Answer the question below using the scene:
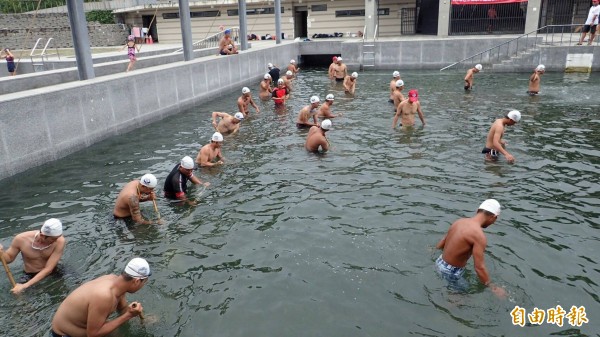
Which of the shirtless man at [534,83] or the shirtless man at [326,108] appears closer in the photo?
the shirtless man at [326,108]

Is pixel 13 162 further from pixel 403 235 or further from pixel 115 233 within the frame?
pixel 403 235

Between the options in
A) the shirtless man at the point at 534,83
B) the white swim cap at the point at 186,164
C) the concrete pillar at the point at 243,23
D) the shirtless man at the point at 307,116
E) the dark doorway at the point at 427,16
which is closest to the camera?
the white swim cap at the point at 186,164

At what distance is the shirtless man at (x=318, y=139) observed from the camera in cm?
1219

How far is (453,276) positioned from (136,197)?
5708mm

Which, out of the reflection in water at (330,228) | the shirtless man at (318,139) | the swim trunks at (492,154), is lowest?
the reflection in water at (330,228)

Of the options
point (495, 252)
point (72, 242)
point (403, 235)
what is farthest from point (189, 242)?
point (495, 252)

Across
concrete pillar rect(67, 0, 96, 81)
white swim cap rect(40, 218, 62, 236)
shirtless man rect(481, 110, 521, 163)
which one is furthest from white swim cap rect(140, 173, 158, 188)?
shirtless man rect(481, 110, 521, 163)

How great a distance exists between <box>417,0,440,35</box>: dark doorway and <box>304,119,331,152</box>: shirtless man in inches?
1033

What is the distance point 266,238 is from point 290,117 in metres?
9.54

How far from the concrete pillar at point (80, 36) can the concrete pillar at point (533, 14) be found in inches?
1098

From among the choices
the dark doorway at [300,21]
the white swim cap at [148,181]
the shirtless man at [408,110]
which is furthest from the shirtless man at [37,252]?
the dark doorway at [300,21]

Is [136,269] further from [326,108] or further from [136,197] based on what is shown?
[326,108]

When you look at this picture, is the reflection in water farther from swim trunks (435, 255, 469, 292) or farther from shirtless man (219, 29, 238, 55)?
shirtless man (219, 29, 238, 55)

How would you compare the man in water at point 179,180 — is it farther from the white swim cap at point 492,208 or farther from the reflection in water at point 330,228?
the white swim cap at point 492,208
